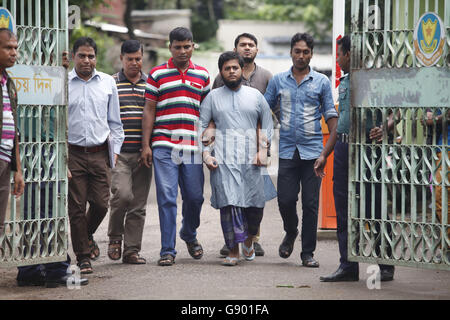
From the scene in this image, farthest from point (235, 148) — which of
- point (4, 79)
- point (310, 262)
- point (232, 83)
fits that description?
point (4, 79)

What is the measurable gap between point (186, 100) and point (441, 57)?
8.89ft

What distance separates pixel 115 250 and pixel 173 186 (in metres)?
0.87

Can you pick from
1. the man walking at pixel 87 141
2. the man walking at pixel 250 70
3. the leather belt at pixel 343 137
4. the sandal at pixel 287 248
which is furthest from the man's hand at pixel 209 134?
the leather belt at pixel 343 137

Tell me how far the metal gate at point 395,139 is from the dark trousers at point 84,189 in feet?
7.57

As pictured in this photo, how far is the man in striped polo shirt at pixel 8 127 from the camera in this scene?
5625 millimetres

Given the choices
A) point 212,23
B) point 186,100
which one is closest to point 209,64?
point 212,23

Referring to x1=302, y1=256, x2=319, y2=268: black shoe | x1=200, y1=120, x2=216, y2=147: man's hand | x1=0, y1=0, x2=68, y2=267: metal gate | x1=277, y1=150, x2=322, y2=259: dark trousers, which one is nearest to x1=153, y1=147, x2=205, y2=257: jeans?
x1=200, y1=120, x2=216, y2=147: man's hand

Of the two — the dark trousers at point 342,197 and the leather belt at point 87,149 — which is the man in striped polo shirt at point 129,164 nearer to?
the leather belt at point 87,149

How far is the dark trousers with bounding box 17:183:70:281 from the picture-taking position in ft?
20.4

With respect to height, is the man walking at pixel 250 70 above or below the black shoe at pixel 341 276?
above

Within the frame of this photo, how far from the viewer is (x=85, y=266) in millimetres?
7074

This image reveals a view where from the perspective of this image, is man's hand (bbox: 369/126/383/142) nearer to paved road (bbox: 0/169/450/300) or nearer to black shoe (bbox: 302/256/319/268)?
paved road (bbox: 0/169/450/300)

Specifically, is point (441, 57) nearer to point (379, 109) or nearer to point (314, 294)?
point (379, 109)

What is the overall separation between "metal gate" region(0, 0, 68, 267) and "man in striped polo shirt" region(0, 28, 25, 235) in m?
0.24
